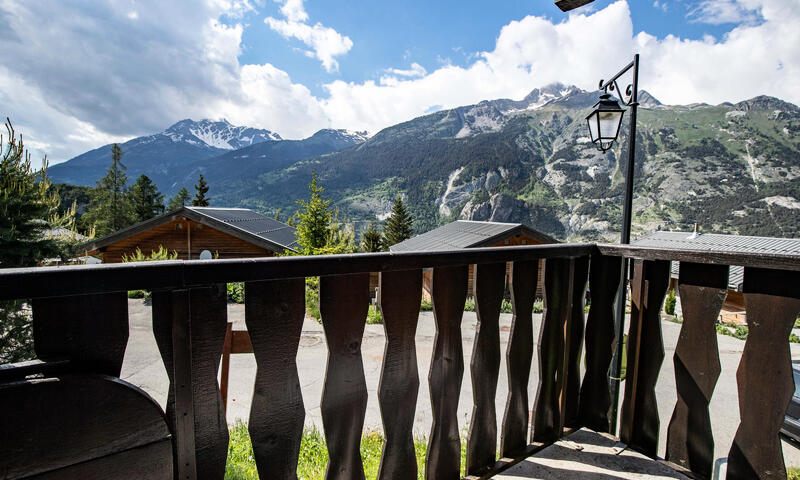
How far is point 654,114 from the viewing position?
143000 millimetres

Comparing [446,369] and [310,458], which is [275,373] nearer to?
[446,369]

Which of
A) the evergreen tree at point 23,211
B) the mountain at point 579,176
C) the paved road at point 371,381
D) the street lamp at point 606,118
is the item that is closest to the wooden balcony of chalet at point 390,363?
the paved road at point 371,381

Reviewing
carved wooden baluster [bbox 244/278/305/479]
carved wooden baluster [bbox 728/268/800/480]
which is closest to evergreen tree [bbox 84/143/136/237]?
carved wooden baluster [bbox 244/278/305/479]

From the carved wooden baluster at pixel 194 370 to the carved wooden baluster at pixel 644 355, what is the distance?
5.38 ft

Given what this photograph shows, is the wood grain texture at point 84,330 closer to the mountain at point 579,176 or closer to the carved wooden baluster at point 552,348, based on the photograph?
the carved wooden baluster at point 552,348

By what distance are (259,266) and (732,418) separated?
8736 millimetres

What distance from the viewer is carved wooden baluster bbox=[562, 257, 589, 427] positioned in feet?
5.87

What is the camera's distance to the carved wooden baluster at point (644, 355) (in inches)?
65.2

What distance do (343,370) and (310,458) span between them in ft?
8.11

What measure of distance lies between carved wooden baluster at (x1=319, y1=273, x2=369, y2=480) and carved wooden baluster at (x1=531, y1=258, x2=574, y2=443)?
0.90m

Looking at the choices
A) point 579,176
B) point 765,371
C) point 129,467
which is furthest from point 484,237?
point 579,176

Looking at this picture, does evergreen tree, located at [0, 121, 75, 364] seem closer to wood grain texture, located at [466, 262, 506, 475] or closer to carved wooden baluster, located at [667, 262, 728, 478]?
wood grain texture, located at [466, 262, 506, 475]

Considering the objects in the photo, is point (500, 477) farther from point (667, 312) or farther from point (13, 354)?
point (667, 312)

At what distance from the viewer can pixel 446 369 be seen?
1379mm
